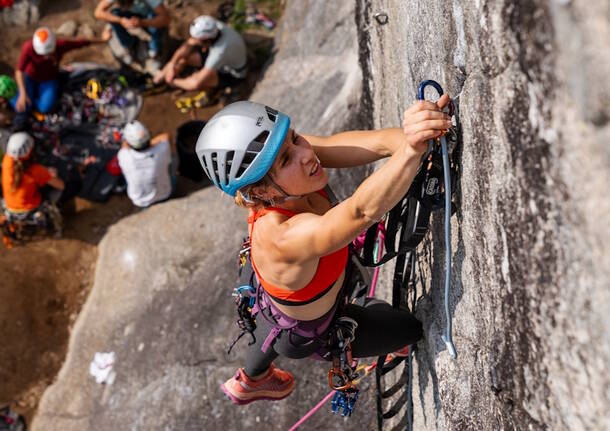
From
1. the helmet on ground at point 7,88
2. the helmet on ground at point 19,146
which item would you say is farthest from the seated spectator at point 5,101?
the helmet on ground at point 19,146

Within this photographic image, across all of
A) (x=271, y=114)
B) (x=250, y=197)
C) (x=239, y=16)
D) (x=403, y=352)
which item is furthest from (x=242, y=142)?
(x=239, y=16)

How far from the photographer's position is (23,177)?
307 inches

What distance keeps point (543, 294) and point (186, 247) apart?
5.25m

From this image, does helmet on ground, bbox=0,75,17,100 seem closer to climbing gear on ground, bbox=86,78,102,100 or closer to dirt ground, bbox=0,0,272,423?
climbing gear on ground, bbox=86,78,102,100

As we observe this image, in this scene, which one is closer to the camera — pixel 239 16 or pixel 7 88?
pixel 7 88

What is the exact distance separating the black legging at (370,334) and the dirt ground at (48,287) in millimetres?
4415

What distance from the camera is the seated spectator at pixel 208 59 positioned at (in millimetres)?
8891

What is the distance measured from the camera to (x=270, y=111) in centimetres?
293

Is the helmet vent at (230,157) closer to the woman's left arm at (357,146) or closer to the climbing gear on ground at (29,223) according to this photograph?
the woman's left arm at (357,146)

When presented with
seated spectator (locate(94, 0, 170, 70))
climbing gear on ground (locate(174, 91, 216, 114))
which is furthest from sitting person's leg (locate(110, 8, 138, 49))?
climbing gear on ground (locate(174, 91, 216, 114))

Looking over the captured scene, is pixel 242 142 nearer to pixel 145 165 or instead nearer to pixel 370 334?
pixel 370 334

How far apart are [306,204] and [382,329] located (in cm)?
99

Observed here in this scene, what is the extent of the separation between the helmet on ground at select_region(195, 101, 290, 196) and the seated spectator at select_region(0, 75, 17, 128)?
6.53m

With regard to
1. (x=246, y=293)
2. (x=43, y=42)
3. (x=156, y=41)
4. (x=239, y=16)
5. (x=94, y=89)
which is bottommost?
Result: (x=246, y=293)
